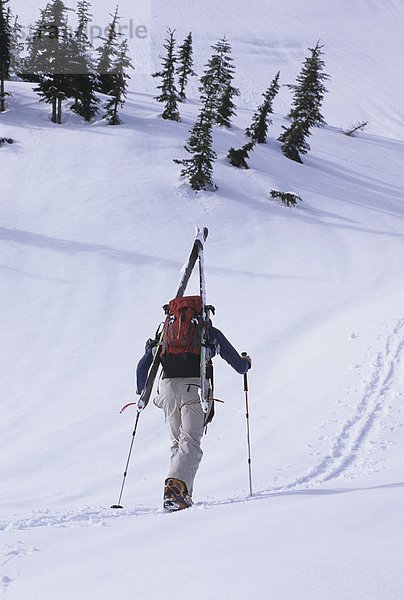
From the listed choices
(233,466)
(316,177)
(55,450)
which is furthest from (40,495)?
(316,177)

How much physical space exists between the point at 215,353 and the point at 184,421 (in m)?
0.83

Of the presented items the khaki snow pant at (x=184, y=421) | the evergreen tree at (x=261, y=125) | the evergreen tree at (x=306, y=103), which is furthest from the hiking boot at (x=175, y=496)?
the evergreen tree at (x=261, y=125)

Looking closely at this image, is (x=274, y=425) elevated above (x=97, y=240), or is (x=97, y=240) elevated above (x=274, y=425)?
(x=97, y=240)

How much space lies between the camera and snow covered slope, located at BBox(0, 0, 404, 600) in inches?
118

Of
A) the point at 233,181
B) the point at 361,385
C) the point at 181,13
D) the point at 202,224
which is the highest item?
the point at 181,13

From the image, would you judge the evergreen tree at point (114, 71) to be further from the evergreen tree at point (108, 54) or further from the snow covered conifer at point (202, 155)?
the snow covered conifer at point (202, 155)

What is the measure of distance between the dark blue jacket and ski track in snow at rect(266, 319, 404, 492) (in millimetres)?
1701

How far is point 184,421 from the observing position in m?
5.37

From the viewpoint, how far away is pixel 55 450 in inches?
365

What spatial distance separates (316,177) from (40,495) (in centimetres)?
3189

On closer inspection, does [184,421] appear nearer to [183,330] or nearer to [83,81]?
[183,330]

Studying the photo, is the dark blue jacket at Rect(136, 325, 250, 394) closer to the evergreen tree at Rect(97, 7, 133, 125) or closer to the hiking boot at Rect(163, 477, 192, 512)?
the hiking boot at Rect(163, 477, 192, 512)

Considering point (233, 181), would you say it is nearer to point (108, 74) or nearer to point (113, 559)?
point (108, 74)

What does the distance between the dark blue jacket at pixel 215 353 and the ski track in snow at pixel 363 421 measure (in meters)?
1.70
